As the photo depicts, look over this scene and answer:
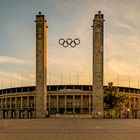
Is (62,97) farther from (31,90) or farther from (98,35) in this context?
(98,35)

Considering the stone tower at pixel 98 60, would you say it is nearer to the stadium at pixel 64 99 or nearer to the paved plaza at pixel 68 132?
the paved plaza at pixel 68 132

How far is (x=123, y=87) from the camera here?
191 meters

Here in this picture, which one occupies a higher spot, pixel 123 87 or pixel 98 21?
pixel 98 21

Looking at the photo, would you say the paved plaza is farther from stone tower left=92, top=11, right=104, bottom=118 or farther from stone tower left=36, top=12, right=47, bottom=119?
stone tower left=92, top=11, right=104, bottom=118

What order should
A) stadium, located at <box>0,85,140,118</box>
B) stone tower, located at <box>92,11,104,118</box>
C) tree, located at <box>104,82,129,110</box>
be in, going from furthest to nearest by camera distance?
stadium, located at <box>0,85,140,118</box>
tree, located at <box>104,82,129,110</box>
stone tower, located at <box>92,11,104,118</box>

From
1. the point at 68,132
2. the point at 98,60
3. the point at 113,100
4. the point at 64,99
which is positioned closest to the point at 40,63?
the point at 98,60

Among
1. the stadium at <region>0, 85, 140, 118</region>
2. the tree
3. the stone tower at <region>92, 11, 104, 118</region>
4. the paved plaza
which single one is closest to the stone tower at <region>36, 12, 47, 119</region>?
the stone tower at <region>92, 11, 104, 118</region>

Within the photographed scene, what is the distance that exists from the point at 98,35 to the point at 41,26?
1551 centimetres

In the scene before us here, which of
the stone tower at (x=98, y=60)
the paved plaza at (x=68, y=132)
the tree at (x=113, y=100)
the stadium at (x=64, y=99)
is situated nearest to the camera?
the paved plaza at (x=68, y=132)

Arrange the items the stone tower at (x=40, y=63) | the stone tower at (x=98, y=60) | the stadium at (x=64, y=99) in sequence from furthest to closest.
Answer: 1. the stadium at (x=64, y=99)
2. the stone tower at (x=40, y=63)
3. the stone tower at (x=98, y=60)

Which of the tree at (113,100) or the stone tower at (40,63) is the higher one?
the stone tower at (40,63)

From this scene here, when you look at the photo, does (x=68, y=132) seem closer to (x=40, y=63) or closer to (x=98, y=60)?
(x=98, y=60)

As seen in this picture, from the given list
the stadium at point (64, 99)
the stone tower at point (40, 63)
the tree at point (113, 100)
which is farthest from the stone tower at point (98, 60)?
the stadium at point (64, 99)

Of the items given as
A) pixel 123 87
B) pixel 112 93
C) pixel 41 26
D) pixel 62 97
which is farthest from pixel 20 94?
pixel 41 26
